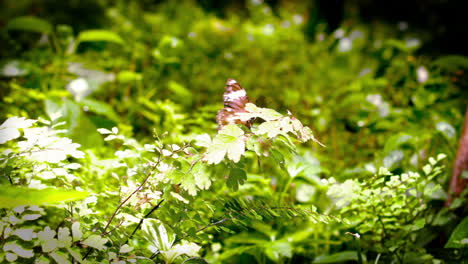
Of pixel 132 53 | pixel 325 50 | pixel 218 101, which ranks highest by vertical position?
pixel 325 50

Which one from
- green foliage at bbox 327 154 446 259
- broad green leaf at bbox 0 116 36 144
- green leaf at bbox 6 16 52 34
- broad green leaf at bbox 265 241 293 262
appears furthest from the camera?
green leaf at bbox 6 16 52 34

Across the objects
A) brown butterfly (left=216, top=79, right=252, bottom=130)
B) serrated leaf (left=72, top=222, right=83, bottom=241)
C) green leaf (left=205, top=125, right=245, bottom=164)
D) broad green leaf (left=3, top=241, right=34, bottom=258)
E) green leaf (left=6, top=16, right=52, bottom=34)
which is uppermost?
green leaf (left=6, top=16, right=52, bottom=34)

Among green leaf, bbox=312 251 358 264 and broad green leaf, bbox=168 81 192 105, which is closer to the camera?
green leaf, bbox=312 251 358 264

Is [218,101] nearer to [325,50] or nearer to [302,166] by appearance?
[302,166]

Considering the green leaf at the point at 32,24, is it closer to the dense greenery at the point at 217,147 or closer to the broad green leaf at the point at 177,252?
the dense greenery at the point at 217,147

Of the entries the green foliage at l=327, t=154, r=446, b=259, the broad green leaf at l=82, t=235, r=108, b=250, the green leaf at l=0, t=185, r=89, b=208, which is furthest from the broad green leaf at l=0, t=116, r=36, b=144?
the green foliage at l=327, t=154, r=446, b=259

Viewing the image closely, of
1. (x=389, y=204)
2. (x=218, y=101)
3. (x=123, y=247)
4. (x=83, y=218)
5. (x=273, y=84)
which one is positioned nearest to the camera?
(x=123, y=247)

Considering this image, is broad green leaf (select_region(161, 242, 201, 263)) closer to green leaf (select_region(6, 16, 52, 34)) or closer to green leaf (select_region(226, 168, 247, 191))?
green leaf (select_region(226, 168, 247, 191))

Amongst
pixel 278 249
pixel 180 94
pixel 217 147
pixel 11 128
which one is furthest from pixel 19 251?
pixel 180 94

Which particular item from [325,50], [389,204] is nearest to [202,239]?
[389,204]
